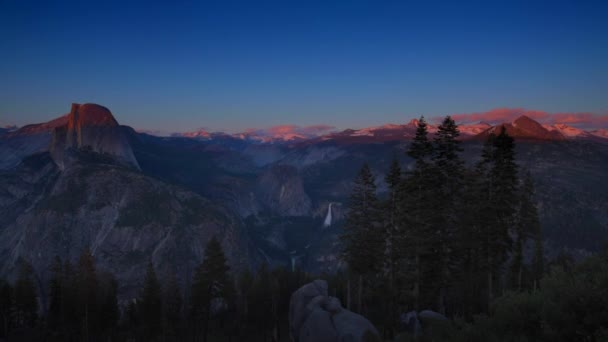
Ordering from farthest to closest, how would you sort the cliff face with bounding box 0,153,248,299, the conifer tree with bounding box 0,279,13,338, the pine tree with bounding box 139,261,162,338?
the cliff face with bounding box 0,153,248,299
the conifer tree with bounding box 0,279,13,338
the pine tree with bounding box 139,261,162,338

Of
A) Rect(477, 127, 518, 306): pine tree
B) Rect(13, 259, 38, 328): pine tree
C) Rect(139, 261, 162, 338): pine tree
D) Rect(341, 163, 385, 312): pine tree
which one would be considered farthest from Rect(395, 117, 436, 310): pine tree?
Rect(13, 259, 38, 328): pine tree

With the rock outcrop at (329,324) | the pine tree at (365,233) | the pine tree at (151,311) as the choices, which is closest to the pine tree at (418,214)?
the pine tree at (365,233)

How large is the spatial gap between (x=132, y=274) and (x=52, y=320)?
236 ft

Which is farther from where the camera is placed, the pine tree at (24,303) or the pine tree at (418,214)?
the pine tree at (24,303)

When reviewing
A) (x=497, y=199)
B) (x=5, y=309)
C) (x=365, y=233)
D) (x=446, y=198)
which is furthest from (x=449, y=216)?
(x=5, y=309)

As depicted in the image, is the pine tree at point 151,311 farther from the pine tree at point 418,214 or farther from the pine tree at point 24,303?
the pine tree at point 418,214

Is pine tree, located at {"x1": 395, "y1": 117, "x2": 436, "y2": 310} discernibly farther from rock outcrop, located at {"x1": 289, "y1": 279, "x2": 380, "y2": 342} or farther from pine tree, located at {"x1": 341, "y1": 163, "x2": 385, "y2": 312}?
rock outcrop, located at {"x1": 289, "y1": 279, "x2": 380, "y2": 342}

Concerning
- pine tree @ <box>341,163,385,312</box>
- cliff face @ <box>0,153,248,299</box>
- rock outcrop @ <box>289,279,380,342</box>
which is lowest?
cliff face @ <box>0,153,248,299</box>

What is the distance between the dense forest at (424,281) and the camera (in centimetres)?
1060

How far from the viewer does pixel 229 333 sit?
53750 millimetres

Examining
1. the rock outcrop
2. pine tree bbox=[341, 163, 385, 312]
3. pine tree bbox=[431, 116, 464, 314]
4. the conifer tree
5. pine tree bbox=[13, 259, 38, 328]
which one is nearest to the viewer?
the rock outcrop

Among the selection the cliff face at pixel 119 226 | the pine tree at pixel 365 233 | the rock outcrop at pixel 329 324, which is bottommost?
the cliff face at pixel 119 226

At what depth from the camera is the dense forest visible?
34.8 ft

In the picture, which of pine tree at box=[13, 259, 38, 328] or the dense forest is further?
pine tree at box=[13, 259, 38, 328]
